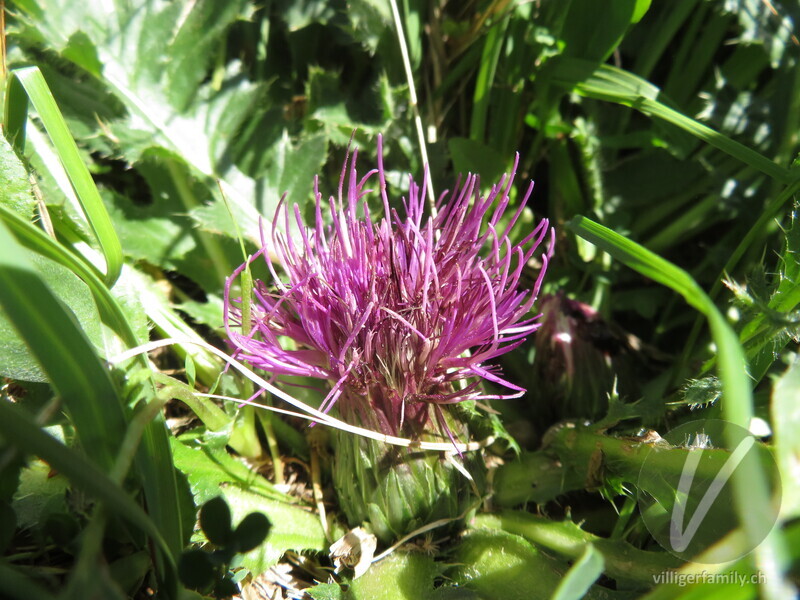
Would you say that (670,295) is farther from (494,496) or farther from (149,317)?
(149,317)

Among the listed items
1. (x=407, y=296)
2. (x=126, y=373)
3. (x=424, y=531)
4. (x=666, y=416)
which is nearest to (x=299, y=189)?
(x=407, y=296)

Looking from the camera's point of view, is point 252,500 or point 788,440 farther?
point 252,500

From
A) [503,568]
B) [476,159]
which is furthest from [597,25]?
[503,568]

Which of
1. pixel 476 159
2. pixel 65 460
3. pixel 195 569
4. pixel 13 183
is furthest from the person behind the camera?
pixel 476 159

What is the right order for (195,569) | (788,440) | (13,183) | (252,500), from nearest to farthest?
(788,440) < (195,569) < (13,183) < (252,500)

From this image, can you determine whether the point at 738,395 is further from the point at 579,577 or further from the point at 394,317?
the point at 394,317

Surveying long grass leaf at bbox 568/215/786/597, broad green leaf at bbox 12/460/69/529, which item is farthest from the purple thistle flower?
broad green leaf at bbox 12/460/69/529

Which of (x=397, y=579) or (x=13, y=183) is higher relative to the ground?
(x=13, y=183)

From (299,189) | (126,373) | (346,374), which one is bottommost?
(126,373)
